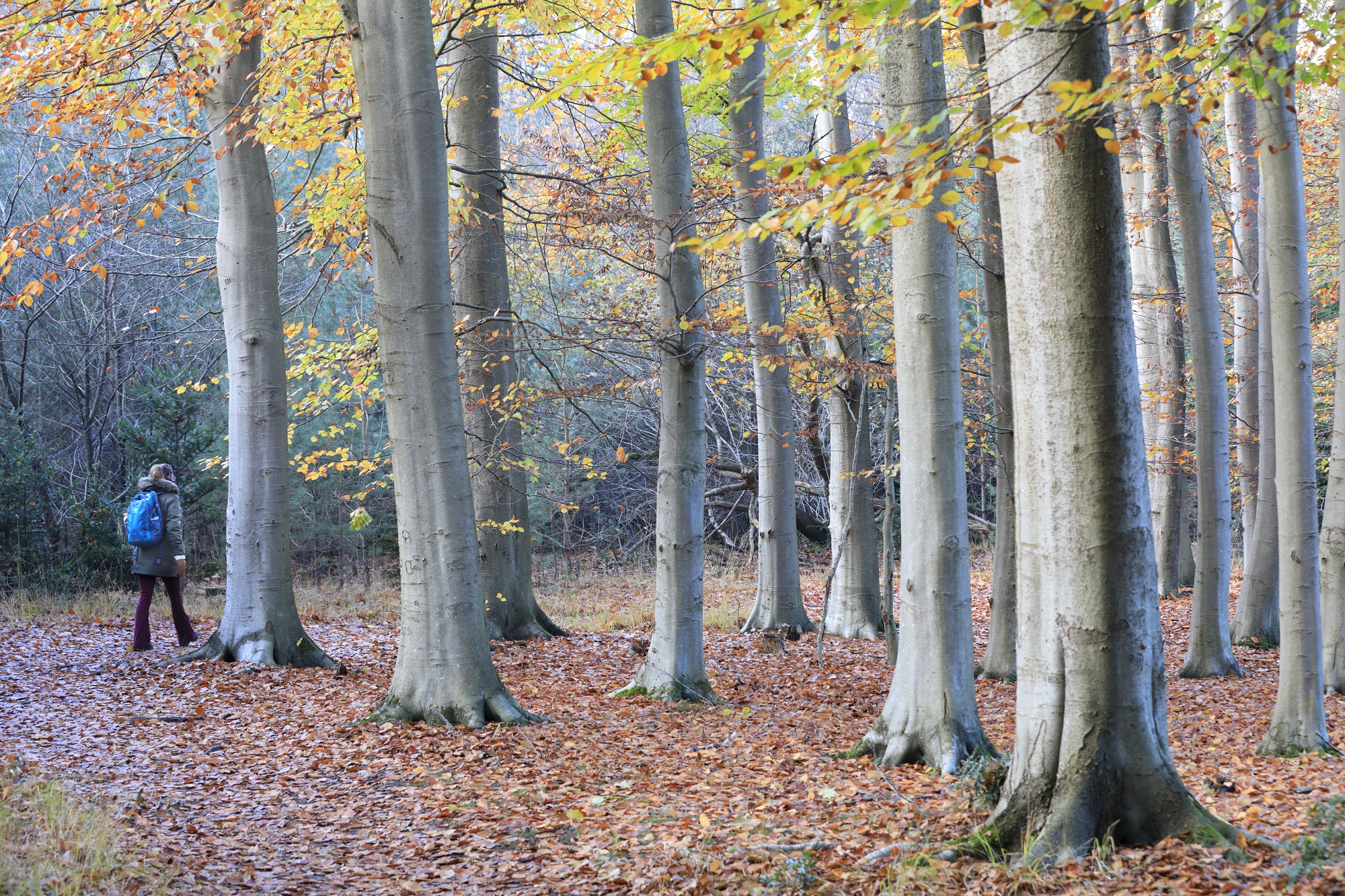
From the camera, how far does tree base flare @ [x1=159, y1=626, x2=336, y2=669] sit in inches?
324

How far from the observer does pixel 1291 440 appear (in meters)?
5.93

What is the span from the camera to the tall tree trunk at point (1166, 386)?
12555 millimetres

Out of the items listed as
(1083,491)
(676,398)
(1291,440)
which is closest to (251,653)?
(676,398)

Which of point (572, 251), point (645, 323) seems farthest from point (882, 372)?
point (572, 251)

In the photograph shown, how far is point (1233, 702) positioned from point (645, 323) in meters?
6.07

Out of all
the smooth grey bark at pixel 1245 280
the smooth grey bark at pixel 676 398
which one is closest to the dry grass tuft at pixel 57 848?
the smooth grey bark at pixel 676 398

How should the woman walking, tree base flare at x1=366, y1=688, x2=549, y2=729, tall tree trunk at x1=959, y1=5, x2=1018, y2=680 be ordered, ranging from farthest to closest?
the woman walking → tall tree trunk at x1=959, y1=5, x2=1018, y2=680 → tree base flare at x1=366, y1=688, x2=549, y2=729

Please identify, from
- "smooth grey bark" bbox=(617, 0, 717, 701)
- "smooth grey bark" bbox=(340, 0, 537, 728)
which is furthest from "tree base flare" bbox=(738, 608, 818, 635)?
"smooth grey bark" bbox=(340, 0, 537, 728)

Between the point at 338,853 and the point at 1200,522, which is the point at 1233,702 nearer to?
the point at 1200,522

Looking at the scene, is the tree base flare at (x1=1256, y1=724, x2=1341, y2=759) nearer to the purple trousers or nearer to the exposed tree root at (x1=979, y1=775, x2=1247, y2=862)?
the exposed tree root at (x1=979, y1=775, x2=1247, y2=862)

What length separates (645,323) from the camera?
23.3ft

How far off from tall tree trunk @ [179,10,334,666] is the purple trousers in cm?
88

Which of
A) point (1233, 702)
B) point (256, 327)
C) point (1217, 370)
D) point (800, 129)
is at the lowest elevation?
point (1233, 702)

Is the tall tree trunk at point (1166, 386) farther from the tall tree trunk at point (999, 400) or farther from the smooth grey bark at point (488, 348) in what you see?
the smooth grey bark at point (488, 348)
